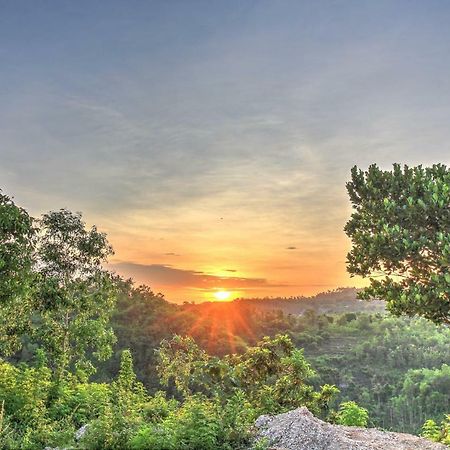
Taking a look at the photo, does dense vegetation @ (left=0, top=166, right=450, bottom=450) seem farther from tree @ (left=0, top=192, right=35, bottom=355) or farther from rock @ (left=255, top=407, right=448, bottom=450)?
rock @ (left=255, top=407, right=448, bottom=450)

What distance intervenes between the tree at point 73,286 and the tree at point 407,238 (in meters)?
7.16

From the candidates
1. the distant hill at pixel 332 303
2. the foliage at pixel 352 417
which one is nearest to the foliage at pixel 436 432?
the foliage at pixel 352 417

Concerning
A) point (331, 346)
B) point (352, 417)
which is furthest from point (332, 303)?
point (352, 417)

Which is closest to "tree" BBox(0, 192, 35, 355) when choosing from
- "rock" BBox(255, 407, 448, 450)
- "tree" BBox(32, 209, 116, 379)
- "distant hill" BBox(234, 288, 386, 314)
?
"tree" BBox(32, 209, 116, 379)

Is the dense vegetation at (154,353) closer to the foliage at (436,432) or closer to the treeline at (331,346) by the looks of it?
the foliage at (436,432)

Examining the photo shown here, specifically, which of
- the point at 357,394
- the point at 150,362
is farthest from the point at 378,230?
the point at 357,394

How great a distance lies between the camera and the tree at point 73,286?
13.7 m

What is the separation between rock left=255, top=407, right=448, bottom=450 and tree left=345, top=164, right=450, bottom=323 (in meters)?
2.52

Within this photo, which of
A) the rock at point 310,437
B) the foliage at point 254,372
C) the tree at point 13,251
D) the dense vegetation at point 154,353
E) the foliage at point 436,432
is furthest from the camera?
the foliage at point 436,432

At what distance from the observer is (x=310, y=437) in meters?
8.97

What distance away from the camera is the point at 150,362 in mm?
35250

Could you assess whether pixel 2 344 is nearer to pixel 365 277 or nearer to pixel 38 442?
pixel 38 442

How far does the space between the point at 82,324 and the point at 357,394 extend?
1487 inches

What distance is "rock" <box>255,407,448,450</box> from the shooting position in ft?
28.8
